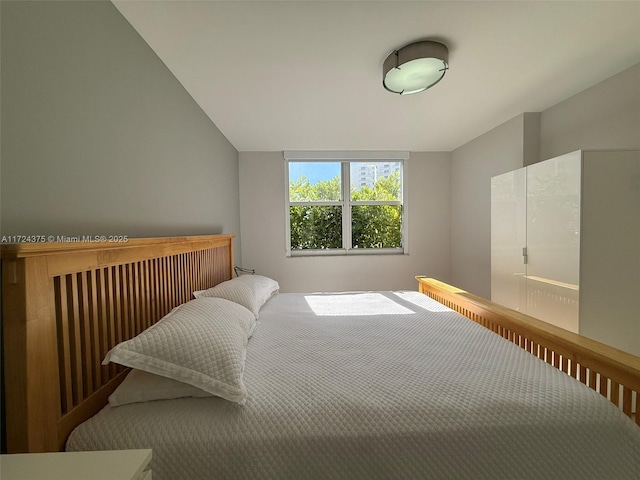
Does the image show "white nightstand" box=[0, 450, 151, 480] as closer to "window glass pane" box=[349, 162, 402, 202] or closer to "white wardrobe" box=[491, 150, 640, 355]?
"white wardrobe" box=[491, 150, 640, 355]

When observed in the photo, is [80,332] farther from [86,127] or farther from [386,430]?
[386,430]

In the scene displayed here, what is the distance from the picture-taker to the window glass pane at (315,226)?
142 inches

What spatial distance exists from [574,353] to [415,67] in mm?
1684

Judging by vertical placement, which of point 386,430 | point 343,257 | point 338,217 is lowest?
point 386,430

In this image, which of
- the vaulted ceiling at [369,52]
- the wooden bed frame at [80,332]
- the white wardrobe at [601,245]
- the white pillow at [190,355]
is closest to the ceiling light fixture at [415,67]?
the vaulted ceiling at [369,52]

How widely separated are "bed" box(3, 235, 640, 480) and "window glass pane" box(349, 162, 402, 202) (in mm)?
2759

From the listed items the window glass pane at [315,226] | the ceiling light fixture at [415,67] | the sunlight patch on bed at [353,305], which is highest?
the ceiling light fixture at [415,67]

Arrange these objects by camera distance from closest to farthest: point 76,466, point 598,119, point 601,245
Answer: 1. point 76,466
2. point 601,245
3. point 598,119

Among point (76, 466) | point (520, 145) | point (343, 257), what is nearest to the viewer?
point (76, 466)

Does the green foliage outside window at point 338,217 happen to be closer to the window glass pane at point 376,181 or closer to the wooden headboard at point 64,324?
the window glass pane at point 376,181

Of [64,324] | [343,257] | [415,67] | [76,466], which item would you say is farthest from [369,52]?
[343,257]

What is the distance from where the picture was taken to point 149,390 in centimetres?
89

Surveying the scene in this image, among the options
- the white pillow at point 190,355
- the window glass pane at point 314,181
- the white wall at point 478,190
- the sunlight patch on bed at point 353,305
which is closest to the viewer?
the white pillow at point 190,355

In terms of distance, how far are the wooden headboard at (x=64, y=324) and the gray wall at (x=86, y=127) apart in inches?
5.8
